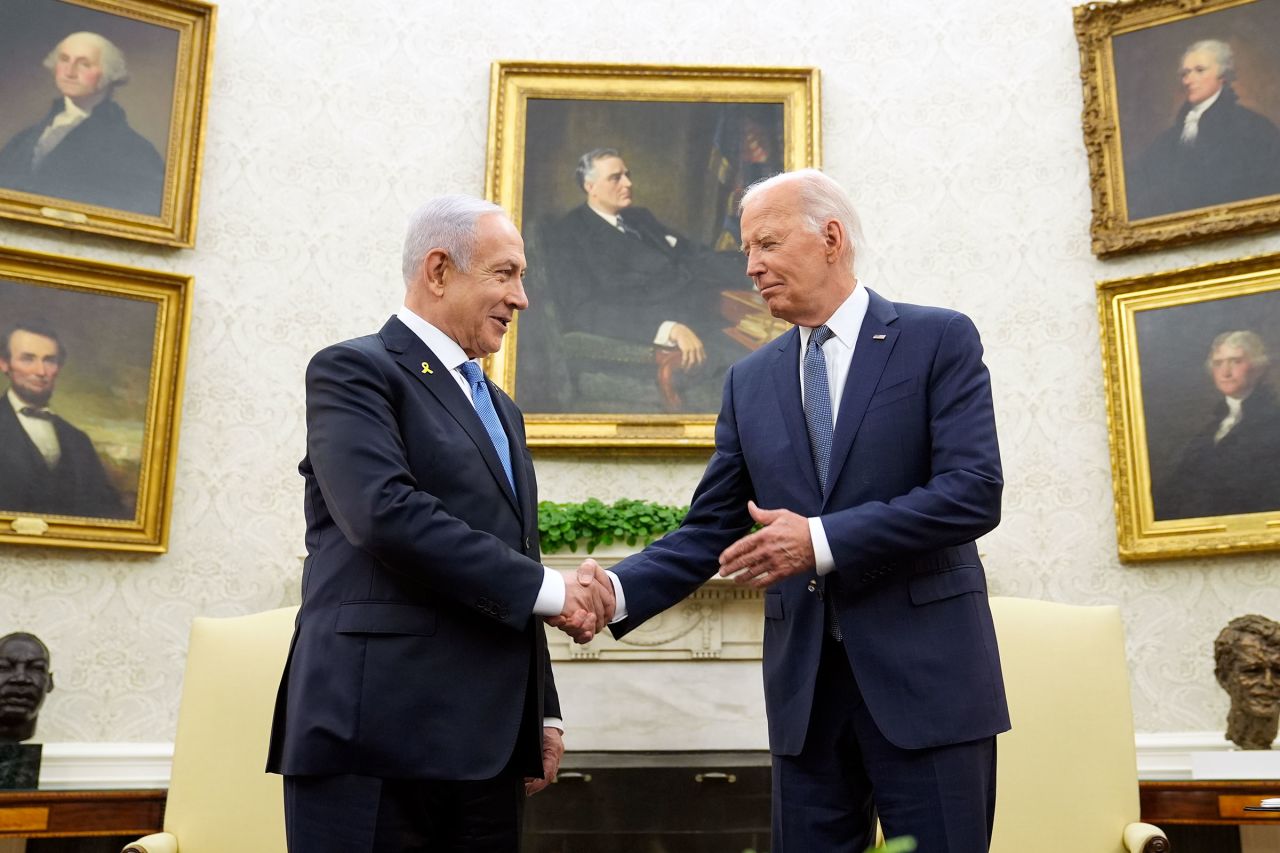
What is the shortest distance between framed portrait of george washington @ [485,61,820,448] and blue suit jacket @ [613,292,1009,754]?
2.71m

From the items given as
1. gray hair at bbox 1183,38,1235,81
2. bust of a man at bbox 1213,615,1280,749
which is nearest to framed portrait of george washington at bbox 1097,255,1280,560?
bust of a man at bbox 1213,615,1280,749

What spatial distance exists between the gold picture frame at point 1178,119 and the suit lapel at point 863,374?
329 cm

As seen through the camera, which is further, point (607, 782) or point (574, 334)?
point (574, 334)

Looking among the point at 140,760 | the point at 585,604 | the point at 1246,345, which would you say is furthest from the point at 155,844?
the point at 1246,345

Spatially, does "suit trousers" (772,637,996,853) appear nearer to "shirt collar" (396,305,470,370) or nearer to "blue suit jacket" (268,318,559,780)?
"blue suit jacket" (268,318,559,780)

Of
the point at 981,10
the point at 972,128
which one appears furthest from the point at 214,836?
the point at 981,10

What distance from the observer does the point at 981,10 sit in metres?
6.03

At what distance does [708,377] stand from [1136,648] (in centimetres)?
237

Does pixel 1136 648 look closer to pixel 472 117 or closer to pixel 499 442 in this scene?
pixel 499 442

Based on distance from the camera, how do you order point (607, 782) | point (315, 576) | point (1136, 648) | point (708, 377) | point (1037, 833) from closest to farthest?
point (315, 576), point (1037, 833), point (607, 782), point (1136, 648), point (708, 377)

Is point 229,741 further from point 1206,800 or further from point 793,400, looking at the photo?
point 1206,800

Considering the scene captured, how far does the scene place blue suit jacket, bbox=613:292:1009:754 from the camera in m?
2.44

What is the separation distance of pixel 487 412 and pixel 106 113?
373cm

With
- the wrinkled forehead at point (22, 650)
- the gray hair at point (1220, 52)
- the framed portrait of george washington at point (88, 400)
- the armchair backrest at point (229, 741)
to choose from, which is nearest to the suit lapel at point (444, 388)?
the armchair backrest at point (229, 741)
